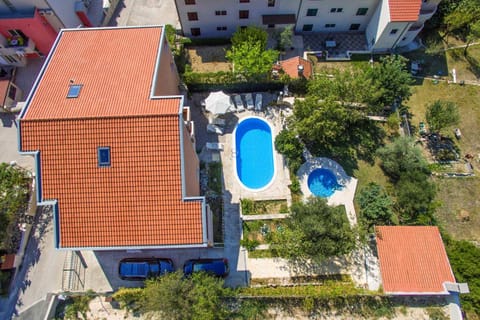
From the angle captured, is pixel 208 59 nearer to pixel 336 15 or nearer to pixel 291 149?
pixel 291 149

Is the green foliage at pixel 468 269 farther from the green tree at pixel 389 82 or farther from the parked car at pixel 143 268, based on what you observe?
the parked car at pixel 143 268

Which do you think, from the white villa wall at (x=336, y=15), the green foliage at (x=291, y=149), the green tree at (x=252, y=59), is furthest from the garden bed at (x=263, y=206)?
the white villa wall at (x=336, y=15)

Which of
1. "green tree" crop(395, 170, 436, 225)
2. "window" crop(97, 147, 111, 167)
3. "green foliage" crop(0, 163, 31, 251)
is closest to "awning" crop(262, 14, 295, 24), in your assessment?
"green tree" crop(395, 170, 436, 225)

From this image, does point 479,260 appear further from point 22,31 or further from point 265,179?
point 22,31

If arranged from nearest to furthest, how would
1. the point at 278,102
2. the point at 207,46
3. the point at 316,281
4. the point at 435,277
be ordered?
1. the point at 435,277
2. the point at 316,281
3. the point at 278,102
4. the point at 207,46

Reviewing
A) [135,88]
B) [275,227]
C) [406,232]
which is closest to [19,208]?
[135,88]
